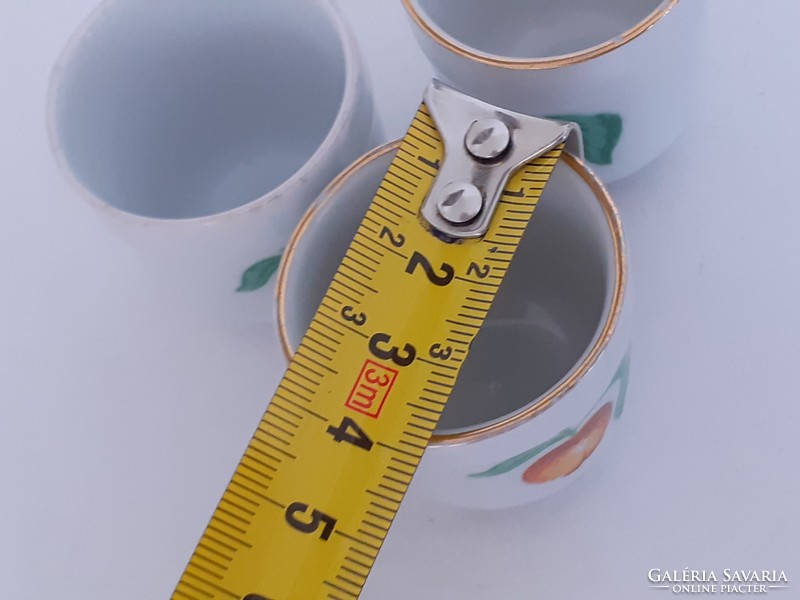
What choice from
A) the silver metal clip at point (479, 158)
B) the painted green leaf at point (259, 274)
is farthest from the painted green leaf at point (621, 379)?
the painted green leaf at point (259, 274)

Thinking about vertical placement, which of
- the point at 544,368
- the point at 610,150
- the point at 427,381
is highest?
the point at 610,150

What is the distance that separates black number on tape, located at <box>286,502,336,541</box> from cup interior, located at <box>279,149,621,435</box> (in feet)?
0.22

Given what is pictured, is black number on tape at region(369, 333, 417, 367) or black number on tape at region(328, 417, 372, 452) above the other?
black number on tape at region(369, 333, 417, 367)

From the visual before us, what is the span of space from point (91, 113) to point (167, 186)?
0.09 meters

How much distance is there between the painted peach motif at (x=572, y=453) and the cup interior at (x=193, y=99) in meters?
0.27

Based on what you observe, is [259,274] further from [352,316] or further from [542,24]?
[542,24]

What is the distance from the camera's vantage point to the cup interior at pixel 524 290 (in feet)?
1.39

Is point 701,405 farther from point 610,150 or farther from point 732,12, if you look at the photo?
point 732,12

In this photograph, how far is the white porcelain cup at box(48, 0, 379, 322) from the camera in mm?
475

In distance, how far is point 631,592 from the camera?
Answer: 0.49 m

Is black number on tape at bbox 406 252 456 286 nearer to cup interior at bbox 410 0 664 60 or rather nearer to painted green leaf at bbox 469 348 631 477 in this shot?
painted green leaf at bbox 469 348 631 477

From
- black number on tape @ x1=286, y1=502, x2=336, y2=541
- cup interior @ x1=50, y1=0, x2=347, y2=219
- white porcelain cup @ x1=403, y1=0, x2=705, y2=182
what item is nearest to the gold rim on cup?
white porcelain cup @ x1=403, y1=0, x2=705, y2=182

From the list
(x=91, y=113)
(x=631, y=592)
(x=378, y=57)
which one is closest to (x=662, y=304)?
(x=631, y=592)

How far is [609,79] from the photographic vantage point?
1.50 ft
